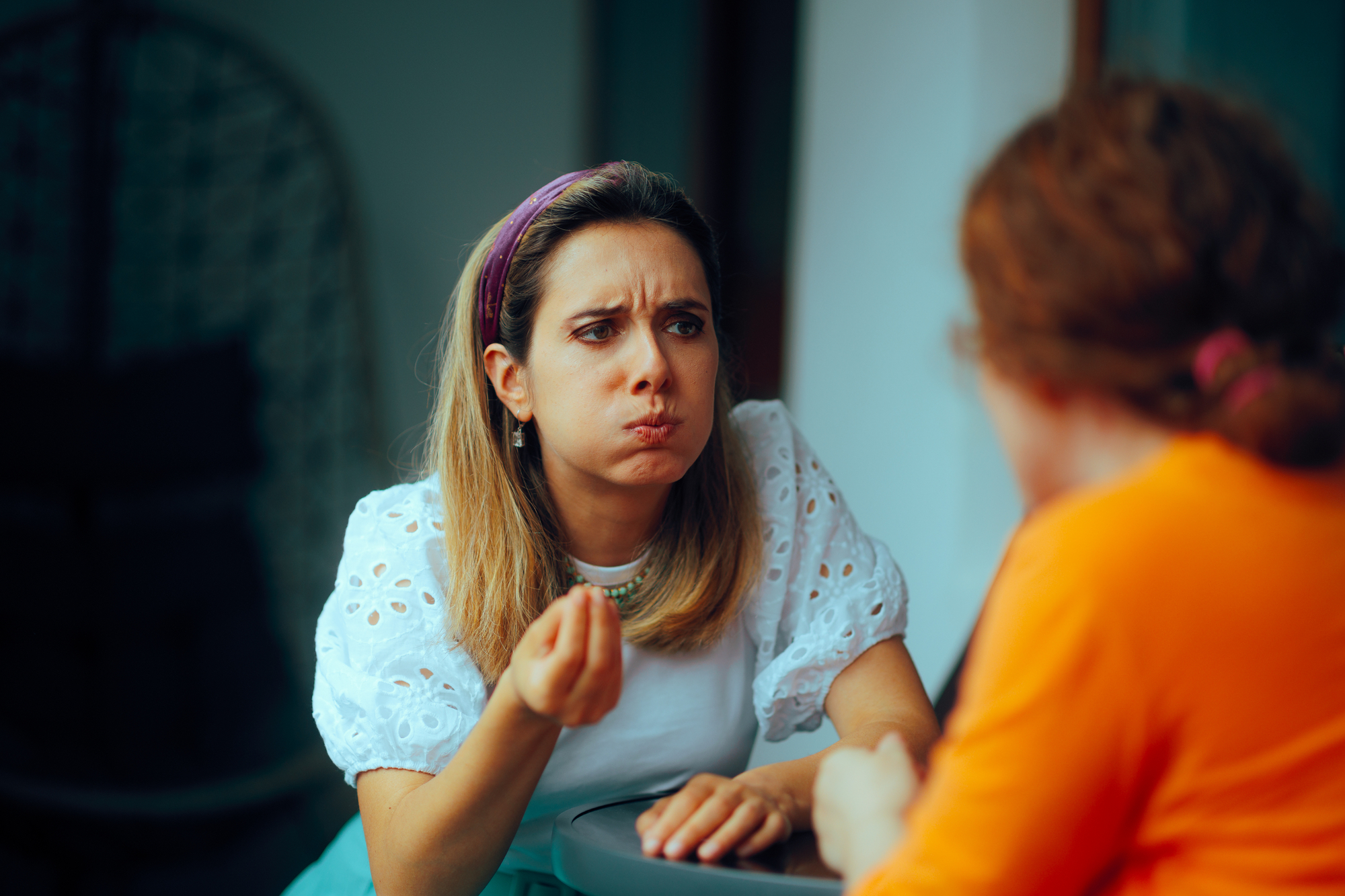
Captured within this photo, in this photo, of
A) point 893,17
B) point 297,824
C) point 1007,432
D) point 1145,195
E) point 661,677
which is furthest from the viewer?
point 893,17

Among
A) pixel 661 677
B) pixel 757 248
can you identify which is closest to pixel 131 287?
pixel 757 248

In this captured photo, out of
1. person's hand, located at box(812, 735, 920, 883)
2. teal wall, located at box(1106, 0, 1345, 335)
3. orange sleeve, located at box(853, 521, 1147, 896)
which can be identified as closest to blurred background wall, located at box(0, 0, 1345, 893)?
teal wall, located at box(1106, 0, 1345, 335)

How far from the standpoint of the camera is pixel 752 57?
306 cm

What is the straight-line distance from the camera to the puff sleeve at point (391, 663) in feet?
3.44

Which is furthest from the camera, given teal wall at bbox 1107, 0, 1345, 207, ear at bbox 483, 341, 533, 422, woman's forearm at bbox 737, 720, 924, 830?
teal wall at bbox 1107, 0, 1345, 207

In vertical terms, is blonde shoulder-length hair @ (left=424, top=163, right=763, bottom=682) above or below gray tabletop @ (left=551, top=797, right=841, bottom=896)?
above

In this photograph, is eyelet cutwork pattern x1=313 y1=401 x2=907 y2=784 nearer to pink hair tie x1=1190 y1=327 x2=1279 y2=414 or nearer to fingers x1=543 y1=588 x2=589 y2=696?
fingers x1=543 y1=588 x2=589 y2=696

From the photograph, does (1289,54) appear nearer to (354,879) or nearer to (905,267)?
(905,267)

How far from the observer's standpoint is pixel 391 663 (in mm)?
1078

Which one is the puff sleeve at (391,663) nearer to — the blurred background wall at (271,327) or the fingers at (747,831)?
the fingers at (747,831)

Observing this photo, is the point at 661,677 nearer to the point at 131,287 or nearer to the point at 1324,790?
the point at 1324,790

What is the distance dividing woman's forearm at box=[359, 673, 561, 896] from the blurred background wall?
931mm

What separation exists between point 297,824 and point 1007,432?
2.15 metres

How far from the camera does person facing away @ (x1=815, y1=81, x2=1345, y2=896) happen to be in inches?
22.5
